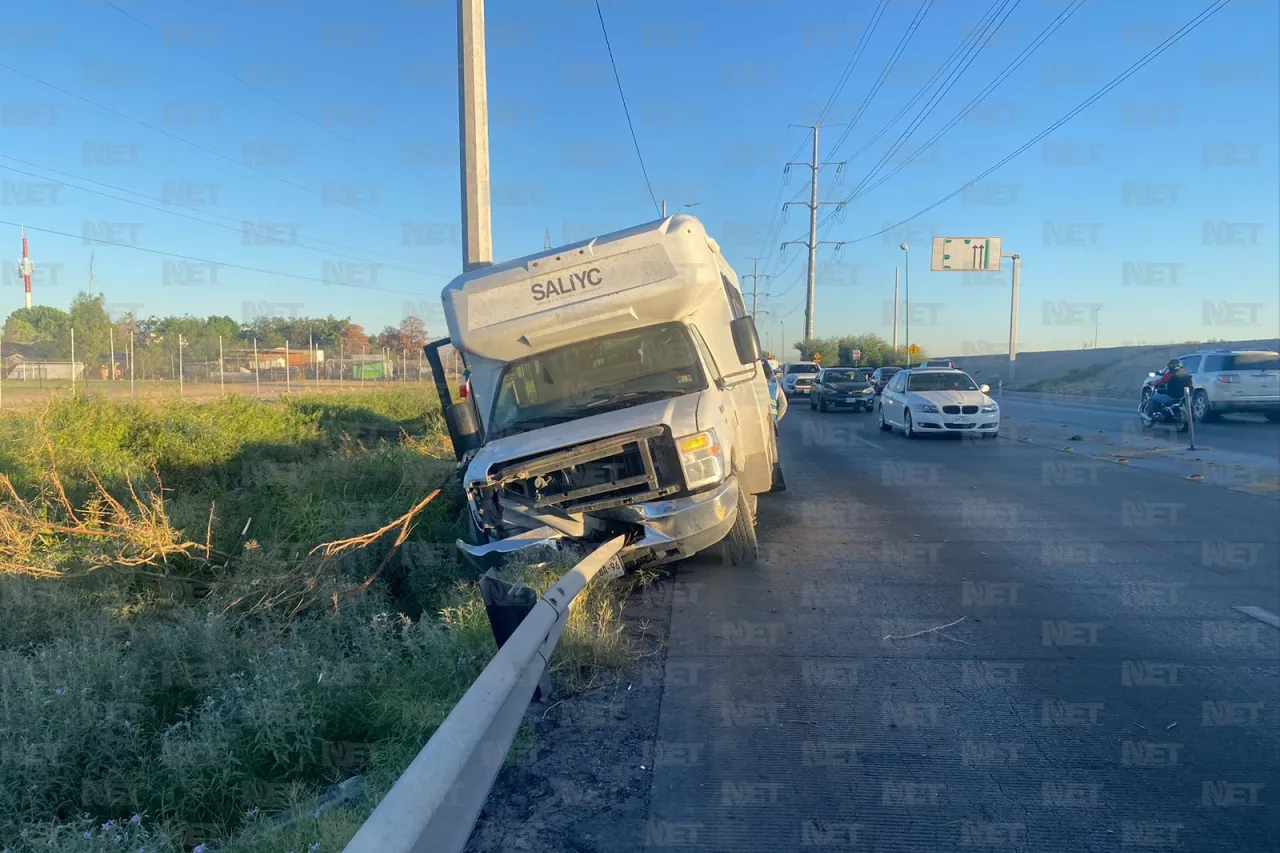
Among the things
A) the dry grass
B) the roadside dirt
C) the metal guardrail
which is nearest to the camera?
the metal guardrail

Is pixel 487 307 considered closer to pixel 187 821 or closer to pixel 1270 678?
pixel 187 821

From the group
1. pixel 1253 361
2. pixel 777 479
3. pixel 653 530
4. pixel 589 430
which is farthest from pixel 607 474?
pixel 1253 361

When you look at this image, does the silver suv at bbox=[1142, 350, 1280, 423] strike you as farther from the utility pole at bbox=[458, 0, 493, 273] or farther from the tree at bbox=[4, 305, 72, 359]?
the tree at bbox=[4, 305, 72, 359]

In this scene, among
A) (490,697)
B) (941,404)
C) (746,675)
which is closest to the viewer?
(490,697)

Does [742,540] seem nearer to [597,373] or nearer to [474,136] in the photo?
[597,373]

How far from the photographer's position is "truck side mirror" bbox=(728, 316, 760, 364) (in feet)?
24.7

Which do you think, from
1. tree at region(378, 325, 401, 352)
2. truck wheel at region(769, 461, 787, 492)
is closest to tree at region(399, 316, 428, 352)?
tree at region(378, 325, 401, 352)

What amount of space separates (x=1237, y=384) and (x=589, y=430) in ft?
66.7

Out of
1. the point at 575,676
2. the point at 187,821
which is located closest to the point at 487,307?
the point at 575,676

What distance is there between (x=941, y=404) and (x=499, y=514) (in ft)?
45.6

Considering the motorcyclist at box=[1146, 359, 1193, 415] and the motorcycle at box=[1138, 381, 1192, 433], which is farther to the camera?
the motorcyclist at box=[1146, 359, 1193, 415]

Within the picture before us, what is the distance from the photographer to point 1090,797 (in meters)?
3.39

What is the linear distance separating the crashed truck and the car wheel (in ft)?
57.7

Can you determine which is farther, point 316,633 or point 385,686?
point 316,633
